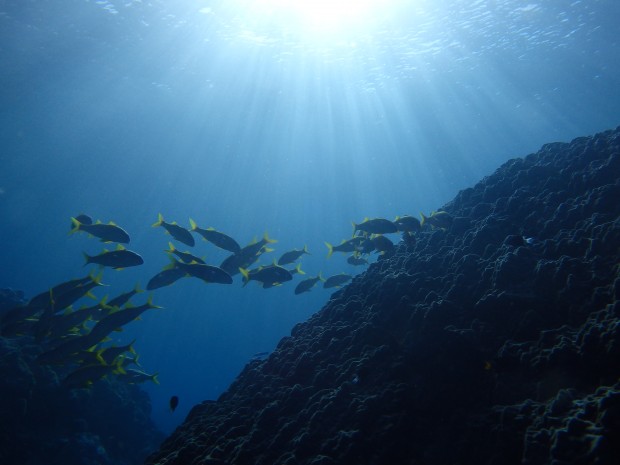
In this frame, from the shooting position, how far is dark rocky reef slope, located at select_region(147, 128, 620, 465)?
3600 mm

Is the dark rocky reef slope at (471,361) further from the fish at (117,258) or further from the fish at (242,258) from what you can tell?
the fish at (117,258)

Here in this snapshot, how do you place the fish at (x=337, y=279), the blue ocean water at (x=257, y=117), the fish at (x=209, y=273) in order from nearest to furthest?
the fish at (x=209, y=273) < the fish at (x=337, y=279) < the blue ocean water at (x=257, y=117)

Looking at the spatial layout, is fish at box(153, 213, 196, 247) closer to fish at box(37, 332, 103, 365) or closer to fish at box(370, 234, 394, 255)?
fish at box(37, 332, 103, 365)

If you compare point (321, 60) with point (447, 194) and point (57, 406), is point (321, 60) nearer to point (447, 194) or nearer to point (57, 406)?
point (57, 406)

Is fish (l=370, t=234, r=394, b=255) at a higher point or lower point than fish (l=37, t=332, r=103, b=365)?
lower

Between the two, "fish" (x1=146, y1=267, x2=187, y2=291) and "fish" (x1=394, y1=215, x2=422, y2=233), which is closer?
"fish" (x1=394, y1=215, x2=422, y2=233)

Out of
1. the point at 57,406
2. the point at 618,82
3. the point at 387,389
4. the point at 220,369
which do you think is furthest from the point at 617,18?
the point at 220,369

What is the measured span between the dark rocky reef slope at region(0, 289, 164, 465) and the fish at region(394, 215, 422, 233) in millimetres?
10863

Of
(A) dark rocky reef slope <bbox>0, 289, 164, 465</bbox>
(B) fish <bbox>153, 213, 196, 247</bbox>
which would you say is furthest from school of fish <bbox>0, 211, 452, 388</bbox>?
(A) dark rocky reef slope <bbox>0, 289, 164, 465</bbox>

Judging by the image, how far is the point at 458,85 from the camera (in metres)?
33.5

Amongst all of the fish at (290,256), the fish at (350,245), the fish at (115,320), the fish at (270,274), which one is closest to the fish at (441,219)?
the fish at (350,245)

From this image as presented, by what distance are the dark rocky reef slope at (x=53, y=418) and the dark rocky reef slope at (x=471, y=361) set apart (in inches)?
259

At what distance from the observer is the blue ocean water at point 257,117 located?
79.5 ft

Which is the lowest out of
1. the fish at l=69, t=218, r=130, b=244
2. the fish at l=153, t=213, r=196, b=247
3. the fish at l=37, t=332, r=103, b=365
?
the fish at l=37, t=332, r=103, b=365
